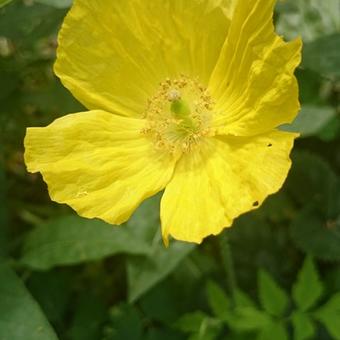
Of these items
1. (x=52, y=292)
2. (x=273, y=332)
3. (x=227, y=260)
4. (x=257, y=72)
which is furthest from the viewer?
(x=52, y=292)

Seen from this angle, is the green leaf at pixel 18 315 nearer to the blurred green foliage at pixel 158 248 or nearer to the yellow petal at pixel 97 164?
the blurred green foliage at pixel 158 248

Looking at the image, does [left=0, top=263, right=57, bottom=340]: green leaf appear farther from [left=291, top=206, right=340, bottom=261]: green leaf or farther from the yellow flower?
[left=291, top=206, right=340, bottom=261]: green leaf

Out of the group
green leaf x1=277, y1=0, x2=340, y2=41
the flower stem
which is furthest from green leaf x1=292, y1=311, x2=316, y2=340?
green leaf x1=277, y1=0, x2=340, y2=41

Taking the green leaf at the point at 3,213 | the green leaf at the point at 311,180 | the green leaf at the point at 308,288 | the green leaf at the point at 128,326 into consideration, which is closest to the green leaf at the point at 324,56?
the green leaf at the point at 311,180

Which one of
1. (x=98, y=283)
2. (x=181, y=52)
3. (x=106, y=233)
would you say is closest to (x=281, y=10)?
(x=181, y=52)

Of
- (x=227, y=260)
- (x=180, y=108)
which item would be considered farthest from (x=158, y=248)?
(x=180, y=108)

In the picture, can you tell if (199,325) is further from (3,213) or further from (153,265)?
(3,213)
